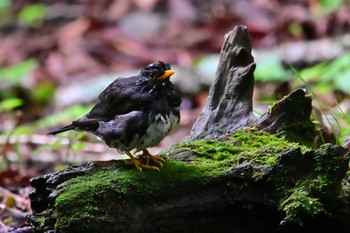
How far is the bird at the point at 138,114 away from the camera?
3604 mm

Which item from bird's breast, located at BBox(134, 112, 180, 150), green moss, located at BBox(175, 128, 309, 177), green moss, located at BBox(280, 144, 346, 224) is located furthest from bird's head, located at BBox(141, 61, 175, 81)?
green moss, located at BBox(280, 144, 346, 224)

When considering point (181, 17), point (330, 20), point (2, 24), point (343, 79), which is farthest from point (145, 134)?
point (2, 24)

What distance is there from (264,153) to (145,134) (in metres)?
0.63

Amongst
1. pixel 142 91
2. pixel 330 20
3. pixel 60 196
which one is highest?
pixel 330 20

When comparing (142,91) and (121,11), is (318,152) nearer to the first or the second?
(142,91)

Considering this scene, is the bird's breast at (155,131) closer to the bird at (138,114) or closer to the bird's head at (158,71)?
the bird at (138,114)

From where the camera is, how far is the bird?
360 cm

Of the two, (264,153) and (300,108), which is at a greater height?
(300,108)

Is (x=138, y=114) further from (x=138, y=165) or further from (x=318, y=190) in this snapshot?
(x=318, y=190)

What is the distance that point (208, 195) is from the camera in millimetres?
3379

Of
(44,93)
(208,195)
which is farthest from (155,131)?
(44,93)

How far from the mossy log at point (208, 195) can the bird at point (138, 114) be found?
0.13 meters

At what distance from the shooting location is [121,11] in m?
11.4

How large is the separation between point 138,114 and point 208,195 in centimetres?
60
